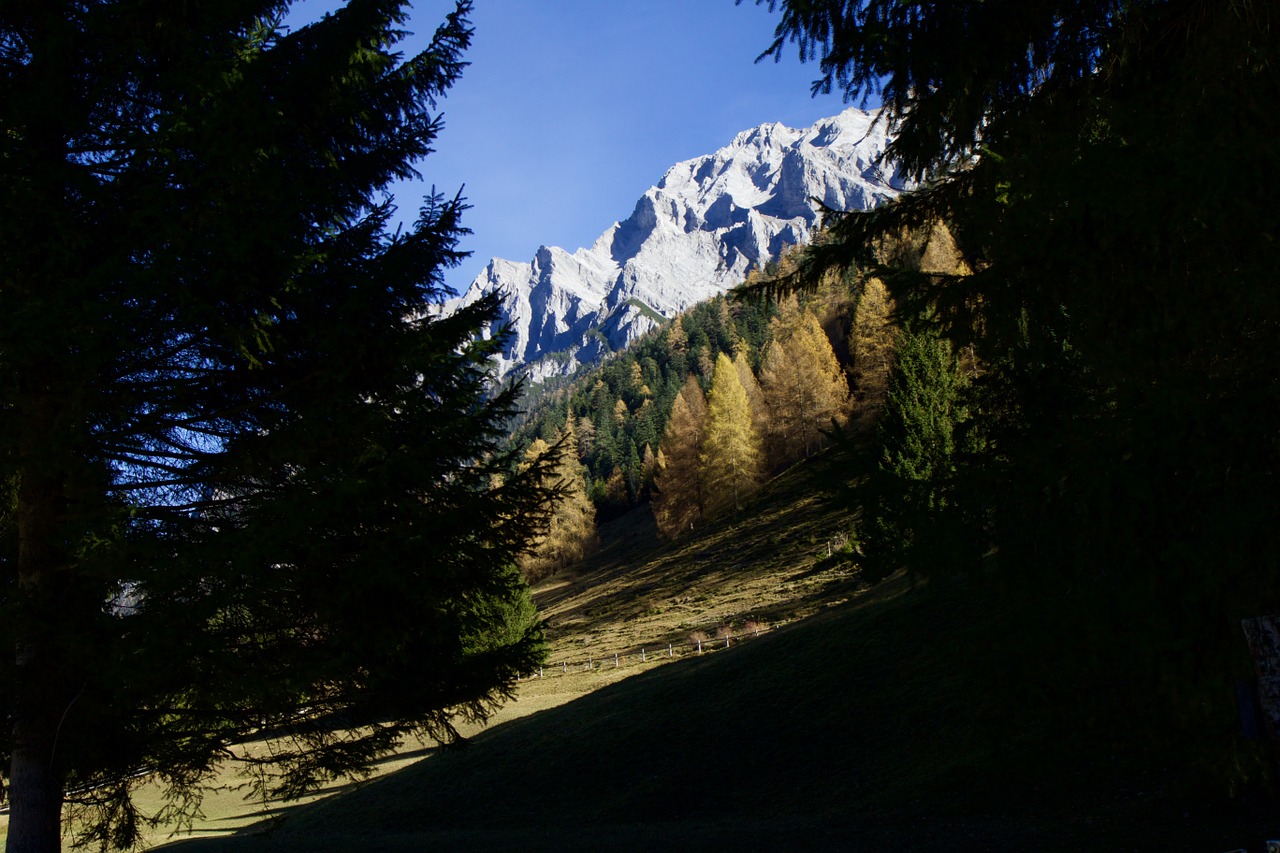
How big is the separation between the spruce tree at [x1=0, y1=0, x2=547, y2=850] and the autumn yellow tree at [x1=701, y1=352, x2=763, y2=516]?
1823 inches

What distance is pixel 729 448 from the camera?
2116 inches

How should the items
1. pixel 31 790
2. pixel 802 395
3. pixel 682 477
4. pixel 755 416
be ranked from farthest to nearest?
pixel 682 477, pixel 755 416, pixel 802 395, pixel 31 790

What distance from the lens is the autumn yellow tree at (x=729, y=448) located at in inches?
2104

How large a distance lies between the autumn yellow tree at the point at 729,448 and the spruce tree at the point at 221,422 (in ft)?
152

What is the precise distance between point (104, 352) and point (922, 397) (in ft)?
67.3

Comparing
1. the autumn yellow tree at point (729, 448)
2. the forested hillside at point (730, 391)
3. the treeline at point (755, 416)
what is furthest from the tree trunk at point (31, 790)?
the autumn yellow tree at point (729, 448)

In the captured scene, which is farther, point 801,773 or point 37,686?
point 801,773

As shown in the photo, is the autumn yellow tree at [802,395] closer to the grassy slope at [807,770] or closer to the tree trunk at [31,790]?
the grassy slope at [807,770]

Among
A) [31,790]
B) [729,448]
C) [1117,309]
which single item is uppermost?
[729,448]

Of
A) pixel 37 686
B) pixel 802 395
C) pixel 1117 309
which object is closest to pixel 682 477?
pixel 802 395

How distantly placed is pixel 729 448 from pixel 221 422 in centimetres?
4790

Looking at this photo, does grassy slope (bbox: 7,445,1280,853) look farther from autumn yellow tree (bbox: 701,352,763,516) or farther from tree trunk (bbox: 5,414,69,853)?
autumn yellow tree (bbox: 701,352,763,516)

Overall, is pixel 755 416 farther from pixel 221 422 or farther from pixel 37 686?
pixel 37 686

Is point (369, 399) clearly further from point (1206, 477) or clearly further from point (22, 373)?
point (1206, 477)
